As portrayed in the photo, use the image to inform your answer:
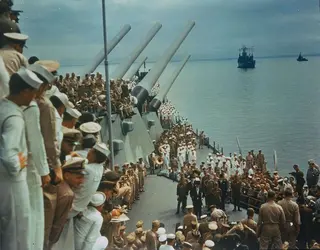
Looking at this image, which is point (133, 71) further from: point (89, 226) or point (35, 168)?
point (35, 168)

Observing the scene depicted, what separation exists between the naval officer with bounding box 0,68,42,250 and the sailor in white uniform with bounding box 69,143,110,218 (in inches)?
20.8

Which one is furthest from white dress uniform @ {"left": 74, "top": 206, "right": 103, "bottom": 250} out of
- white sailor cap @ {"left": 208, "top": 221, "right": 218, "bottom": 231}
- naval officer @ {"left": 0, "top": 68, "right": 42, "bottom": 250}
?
white sailor cap @ {"left": 208, "top": 221, "right": 218, "bottom": 231}

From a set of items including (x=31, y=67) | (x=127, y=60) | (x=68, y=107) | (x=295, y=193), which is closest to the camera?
(x=31, y=67)

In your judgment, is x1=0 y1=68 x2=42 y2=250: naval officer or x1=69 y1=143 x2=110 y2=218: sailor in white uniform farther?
x1=69 y1=143 x2=110 y2=218: sailor in white uniform

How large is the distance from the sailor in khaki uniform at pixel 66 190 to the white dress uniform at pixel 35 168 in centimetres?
16

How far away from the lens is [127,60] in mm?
20875

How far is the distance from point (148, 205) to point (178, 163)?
419cm

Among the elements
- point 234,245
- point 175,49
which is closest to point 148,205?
point 234,245

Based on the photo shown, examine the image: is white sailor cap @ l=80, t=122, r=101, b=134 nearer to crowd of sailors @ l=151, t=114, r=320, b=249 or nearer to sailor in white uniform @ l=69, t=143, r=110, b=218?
sailor in white uniform @ l=69, t=143, r=110, b=218

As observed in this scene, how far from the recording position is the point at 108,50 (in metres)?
20.7

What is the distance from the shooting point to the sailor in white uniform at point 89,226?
3.83 metres

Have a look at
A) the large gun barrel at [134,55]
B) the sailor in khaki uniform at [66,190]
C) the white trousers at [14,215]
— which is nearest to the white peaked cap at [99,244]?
the sailor in khaki uniform at [66,190]

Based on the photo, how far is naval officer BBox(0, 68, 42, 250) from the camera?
9.61 ft

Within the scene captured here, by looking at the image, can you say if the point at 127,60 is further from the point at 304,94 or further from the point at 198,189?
the point at 304,94
